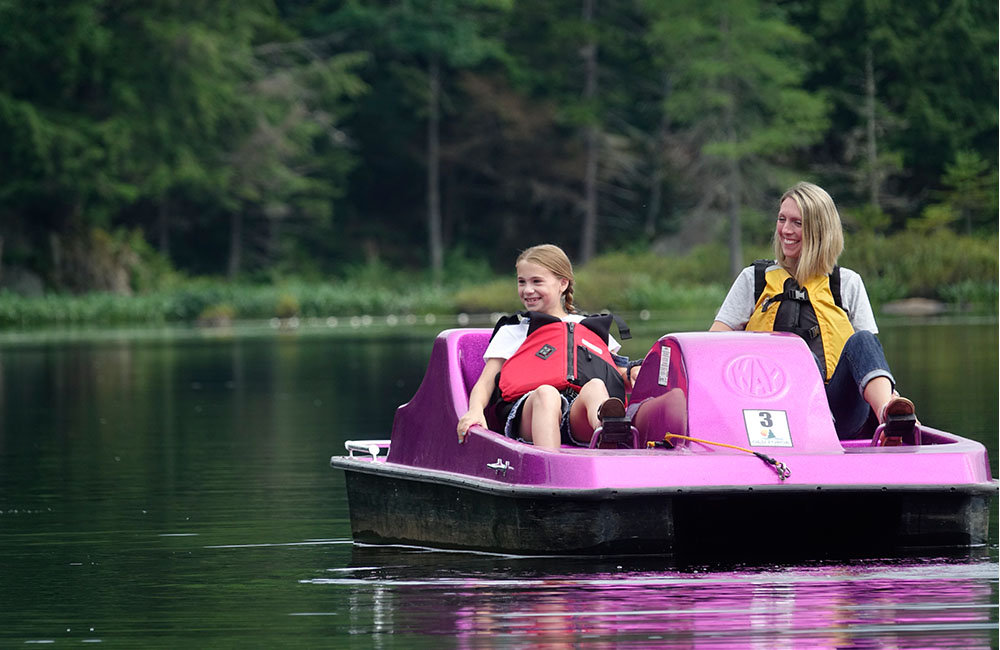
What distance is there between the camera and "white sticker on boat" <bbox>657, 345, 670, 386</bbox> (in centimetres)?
809

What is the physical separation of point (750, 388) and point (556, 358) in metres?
0.79

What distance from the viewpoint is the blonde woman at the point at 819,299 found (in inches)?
324

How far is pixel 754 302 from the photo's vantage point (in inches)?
336

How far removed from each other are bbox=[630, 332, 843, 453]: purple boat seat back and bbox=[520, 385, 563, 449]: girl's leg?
1.36ft

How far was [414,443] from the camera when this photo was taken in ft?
29.2

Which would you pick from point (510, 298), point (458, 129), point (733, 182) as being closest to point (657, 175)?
point (458, 129)

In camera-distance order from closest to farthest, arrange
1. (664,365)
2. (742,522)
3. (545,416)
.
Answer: (742,522), (545,416), (664,365)

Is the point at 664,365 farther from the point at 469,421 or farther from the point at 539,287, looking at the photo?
the point at 469,421

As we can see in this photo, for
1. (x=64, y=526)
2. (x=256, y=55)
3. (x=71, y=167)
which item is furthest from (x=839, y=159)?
(x=64, y=526)

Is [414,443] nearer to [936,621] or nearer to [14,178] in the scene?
[936,621]

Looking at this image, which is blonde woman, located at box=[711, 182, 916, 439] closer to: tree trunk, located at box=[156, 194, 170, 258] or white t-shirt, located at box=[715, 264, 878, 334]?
white t-shirt, located at box=[715, 264, 878, 334]

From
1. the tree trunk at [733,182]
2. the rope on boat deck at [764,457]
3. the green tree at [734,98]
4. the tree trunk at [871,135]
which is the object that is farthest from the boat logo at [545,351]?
the tree trunk at [871,135]

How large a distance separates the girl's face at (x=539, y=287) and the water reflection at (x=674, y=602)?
103 centimetres

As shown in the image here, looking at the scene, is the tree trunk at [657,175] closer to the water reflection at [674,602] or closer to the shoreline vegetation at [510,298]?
the shoreline vegetation at [510,298]
